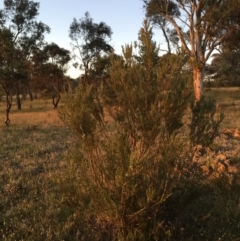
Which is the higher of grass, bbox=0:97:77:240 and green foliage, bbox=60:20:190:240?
green foliage, bbox=60:20:190:240

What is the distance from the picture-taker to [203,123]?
14.8 ft

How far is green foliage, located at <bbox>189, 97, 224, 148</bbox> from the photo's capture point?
451cm

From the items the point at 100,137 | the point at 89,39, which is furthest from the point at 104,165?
the point at 89,39

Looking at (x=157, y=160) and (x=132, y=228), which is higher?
(x=157, y=160)

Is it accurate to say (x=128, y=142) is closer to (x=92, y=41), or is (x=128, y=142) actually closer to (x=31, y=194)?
(x=31, y=194)

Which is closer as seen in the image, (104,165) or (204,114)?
(104,165)

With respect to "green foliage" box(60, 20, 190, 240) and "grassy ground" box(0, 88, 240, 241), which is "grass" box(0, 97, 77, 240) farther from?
"green foliage" box(60, 20, 190, 240)

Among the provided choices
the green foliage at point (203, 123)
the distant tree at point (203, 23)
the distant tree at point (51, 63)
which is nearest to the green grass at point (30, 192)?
the green foliage at point (203, 123)

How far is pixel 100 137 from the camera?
4641mm

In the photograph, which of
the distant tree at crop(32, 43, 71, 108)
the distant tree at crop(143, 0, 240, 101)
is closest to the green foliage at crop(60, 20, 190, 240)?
the distant tree at crop(143, 0, 240, 101)

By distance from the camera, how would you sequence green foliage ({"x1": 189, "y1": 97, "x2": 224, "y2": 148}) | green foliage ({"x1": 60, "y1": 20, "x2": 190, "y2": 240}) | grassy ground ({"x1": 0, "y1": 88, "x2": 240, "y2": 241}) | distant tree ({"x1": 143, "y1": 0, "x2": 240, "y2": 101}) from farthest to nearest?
1. distant tree ({"x1": 143, "y1": 0, "x2": 240, "y2": 101})
2. grassy ground ({"x1": 0, "y1": 88, "x2": 240, "y2": 241})
3. green foliage ({"x1": 189, "y1": 97, "x2": 224, "y2": 148})
4. green foliage ({"x1": 60, "y1": 20, "x2": 190, "y2": 240})

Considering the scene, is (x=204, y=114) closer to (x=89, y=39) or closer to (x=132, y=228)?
(x=132, y=228)

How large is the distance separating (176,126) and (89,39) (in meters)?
33.1

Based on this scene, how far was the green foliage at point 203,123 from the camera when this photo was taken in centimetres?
451
